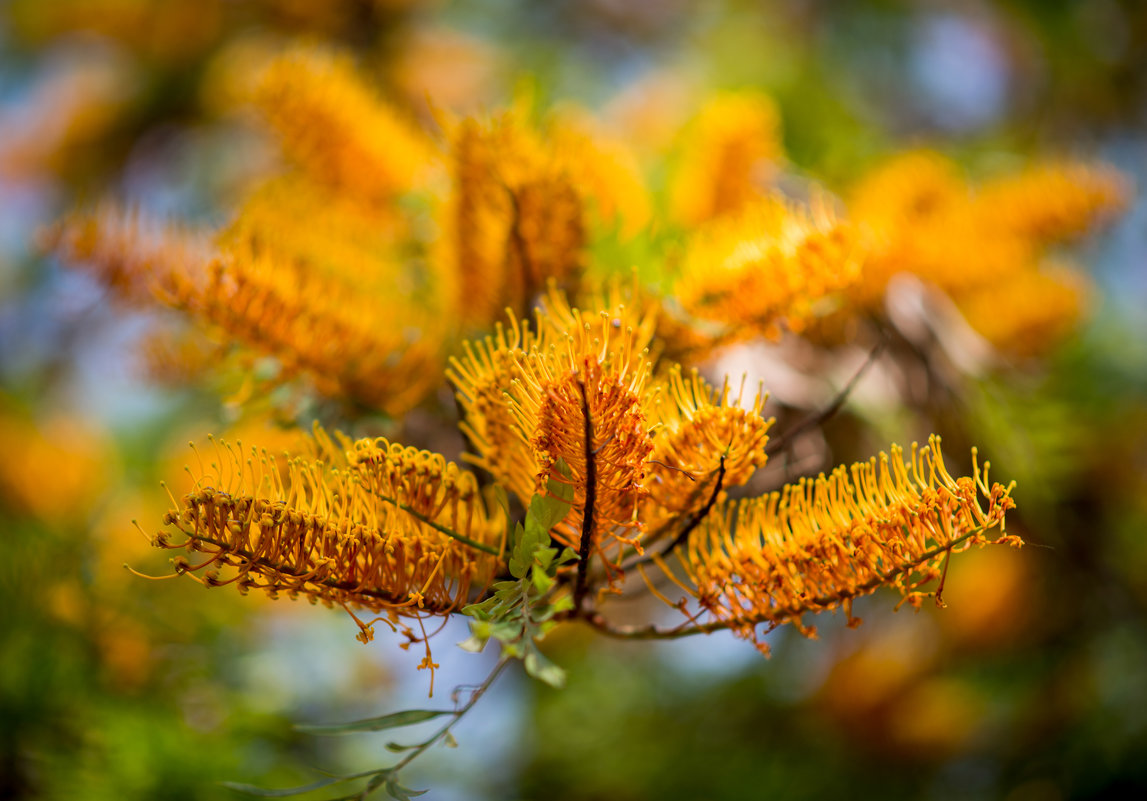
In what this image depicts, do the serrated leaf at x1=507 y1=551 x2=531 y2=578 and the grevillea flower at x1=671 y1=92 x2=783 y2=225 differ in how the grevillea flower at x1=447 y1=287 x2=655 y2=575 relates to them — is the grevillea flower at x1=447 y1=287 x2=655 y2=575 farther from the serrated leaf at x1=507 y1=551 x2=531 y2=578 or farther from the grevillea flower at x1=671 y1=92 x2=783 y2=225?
the grevillea flower at x1=671 y1=92 x2=783 y2=225

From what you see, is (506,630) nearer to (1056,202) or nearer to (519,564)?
(519,564)

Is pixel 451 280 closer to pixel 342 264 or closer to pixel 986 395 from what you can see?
pixel 342 264

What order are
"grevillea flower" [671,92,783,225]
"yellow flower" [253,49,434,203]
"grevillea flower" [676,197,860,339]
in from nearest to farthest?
"grevillea flower" [676,197,860,339] < "yellow flower" [253,49,434,203] < "grevillea flower" [671,92,783,225]

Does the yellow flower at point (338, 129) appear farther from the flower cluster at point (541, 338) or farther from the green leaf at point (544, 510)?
the green leaf at point (544, 510)

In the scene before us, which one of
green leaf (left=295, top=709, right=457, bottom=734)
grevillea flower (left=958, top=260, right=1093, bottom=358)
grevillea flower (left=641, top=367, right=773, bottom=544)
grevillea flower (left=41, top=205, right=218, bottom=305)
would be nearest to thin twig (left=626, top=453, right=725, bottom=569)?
grevillea flower (left=641, top=367, right=773, bottom=544)

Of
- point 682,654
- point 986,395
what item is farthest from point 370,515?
point 682,654

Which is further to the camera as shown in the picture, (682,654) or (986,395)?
(682,654)
